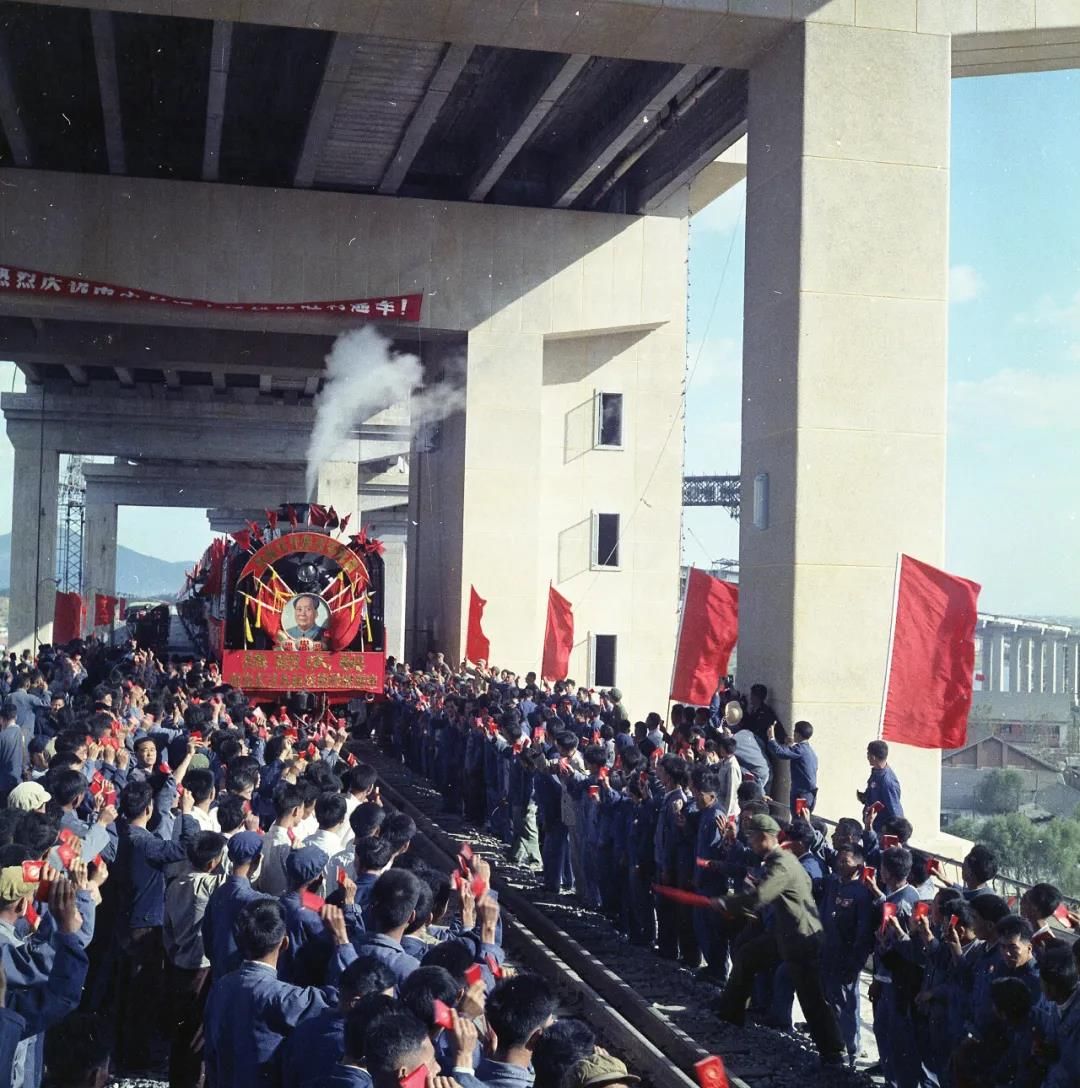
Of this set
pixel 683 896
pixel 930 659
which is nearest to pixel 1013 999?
pixel 683 896

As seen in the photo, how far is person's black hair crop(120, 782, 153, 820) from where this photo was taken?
7.67 meters

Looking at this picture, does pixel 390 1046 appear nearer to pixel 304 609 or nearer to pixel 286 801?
pixel 286 801

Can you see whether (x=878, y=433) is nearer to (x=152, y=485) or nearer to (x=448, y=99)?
(x=448, y=99)

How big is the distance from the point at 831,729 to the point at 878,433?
3.33 metres

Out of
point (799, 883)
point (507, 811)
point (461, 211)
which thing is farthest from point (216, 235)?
point (799, 883)

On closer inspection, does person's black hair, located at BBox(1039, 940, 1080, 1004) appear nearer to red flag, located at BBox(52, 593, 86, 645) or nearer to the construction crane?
red flag, located at BBox(52, 593, 86, 645)

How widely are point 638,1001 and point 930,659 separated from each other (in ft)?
11.2

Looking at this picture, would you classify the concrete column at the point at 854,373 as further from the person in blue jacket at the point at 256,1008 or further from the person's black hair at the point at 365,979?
the person's black hair at the point at 365,979

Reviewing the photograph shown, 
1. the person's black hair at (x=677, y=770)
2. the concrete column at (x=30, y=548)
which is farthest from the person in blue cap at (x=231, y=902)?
the concrete column at (x=30, y=548)

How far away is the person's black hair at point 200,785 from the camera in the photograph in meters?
8.12

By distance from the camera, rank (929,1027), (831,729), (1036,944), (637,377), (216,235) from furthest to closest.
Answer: (637,377) < (216,235) < (831,729) < (929,1027) < (1036,944)

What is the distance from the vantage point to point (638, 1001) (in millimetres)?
9781

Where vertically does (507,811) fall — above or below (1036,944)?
below

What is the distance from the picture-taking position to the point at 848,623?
1562 centimetres
